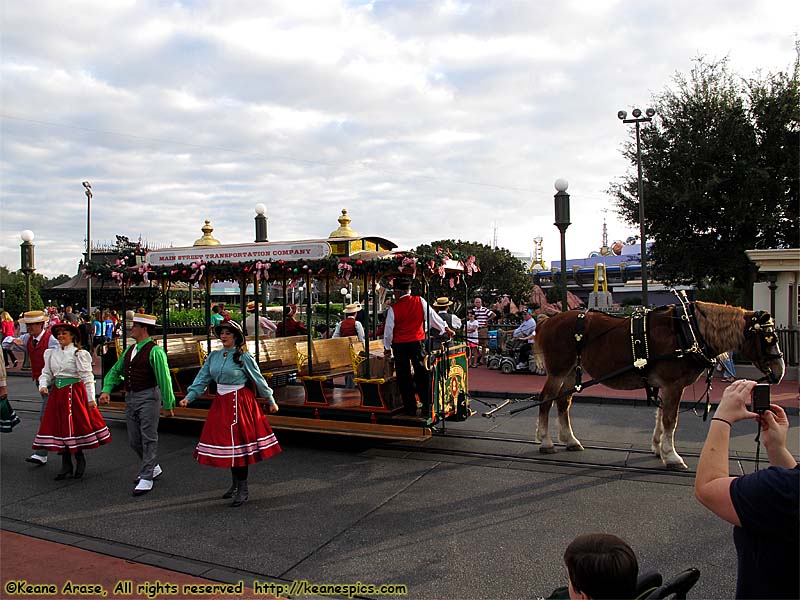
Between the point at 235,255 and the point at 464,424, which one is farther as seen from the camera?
the point at 464,424

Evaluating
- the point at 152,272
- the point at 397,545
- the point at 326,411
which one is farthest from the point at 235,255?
the point at 397,545

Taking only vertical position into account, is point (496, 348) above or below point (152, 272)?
below

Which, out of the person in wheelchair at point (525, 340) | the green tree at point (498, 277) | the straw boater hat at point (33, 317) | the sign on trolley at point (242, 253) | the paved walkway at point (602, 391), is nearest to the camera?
the straw boater hat at point (33, 317)

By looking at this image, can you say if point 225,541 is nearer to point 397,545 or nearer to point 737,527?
point 397,545

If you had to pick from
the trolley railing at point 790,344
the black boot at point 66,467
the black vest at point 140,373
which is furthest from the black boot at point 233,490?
the trolley railing at point 790,344

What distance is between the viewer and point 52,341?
793 cm

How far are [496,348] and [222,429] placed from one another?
1135 cm

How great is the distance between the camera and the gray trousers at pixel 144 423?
6.25 meters

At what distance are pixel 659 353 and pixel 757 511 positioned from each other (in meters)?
5.11

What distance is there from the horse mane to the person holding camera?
483cm

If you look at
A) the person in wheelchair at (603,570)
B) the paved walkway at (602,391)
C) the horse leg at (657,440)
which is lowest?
the paved walkway at (602,391)

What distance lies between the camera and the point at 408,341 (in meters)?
7.21

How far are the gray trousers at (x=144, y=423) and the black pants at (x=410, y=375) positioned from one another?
8.75 feet

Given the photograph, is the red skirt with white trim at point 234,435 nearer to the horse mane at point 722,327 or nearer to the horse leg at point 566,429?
the horse leg at point 566,429
